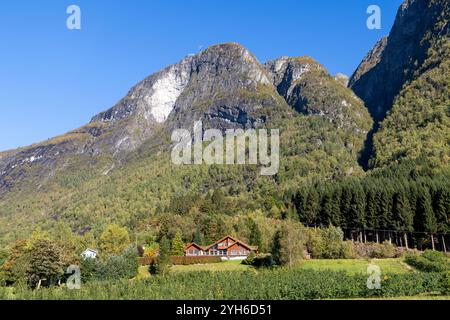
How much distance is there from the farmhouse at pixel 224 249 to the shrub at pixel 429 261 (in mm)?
28729

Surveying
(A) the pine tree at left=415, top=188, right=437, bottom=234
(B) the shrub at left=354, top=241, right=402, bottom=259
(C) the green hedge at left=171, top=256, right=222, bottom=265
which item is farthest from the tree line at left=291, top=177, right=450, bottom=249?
(C) the green hedge at left=171, top=256, right=222, bottom=265

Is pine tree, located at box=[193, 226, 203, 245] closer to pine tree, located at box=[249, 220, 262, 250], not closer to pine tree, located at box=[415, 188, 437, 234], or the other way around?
pine tree, located at box=[249, 220, 262, 250]

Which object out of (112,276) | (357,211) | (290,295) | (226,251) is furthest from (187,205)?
(290,295)

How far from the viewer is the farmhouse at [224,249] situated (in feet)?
274

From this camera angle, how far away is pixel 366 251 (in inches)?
2936

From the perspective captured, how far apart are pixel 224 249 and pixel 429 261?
37996 mm

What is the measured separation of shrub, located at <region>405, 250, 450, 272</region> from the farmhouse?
28.7 metres

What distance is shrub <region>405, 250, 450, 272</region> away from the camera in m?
58.2

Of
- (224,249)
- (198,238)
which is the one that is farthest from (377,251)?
(198,238)

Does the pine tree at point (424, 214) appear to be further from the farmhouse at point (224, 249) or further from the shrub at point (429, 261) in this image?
the farmhouse at point (224, 249)

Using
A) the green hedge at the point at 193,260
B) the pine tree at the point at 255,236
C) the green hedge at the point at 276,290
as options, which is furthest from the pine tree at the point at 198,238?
the green hedge at the point at 276,290

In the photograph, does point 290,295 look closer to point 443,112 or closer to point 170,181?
point 443,112

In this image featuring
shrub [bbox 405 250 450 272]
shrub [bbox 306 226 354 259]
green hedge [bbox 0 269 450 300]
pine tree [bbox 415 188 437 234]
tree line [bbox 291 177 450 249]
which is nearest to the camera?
green hedge [bbox 0 269 450 300]

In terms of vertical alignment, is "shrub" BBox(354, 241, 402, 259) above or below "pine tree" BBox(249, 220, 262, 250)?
below
